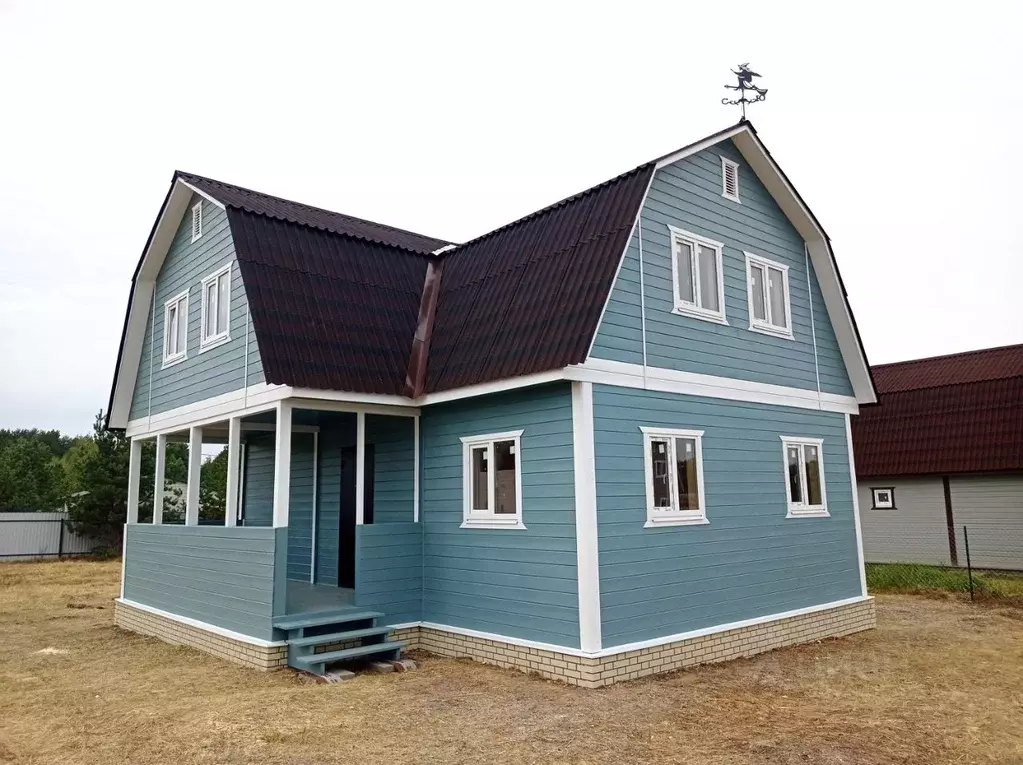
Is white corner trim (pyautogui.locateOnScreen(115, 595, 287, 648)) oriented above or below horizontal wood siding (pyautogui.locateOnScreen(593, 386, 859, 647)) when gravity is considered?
below

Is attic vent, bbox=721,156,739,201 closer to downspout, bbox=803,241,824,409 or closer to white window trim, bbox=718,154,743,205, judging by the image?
white window trim, bbox=718,154,743,205

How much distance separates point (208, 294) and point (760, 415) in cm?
814

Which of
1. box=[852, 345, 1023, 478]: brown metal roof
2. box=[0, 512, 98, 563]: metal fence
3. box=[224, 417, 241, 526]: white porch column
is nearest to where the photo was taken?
box=[224, 417, 241, 526]: white porch column

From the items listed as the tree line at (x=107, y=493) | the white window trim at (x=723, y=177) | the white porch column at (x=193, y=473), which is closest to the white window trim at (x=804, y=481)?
the white window trim at (x=723, y=177)

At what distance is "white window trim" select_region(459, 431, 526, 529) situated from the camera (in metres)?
8.78

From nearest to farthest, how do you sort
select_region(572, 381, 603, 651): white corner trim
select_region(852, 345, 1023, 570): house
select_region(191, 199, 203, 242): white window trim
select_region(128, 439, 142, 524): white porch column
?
select_region(572, 381, 603, 651): white corner trim → select_region(191, 199, 203, 242): white window trim → select_region(128, 439, 142, 524): white porch column → select_region(852, 345, 1023, 570): house

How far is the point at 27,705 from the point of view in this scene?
7449 mm

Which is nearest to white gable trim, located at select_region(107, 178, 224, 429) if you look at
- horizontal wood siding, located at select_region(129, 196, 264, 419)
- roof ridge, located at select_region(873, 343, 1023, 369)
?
horizontal wood siding, located at select_region(129, 196, 264, 419)

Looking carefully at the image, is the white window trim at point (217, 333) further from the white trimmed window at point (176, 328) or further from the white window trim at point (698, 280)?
the white window trim at point (698, 280)

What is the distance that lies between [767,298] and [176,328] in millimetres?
9317

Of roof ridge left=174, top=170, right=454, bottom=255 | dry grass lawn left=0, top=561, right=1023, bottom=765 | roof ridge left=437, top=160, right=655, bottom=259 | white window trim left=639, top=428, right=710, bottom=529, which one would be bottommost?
dry grass lawn left=0, top=561, right=1023, bottom=765

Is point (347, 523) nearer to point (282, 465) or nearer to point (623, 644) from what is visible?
point (282, 465)

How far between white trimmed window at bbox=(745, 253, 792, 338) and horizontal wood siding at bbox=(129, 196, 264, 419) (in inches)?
266

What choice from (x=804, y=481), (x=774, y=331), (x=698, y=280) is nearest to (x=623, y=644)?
(x=804, y=481)
